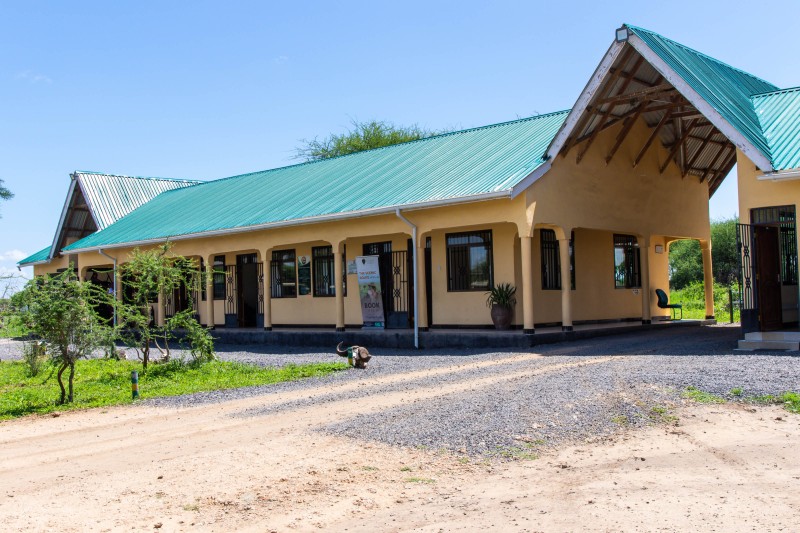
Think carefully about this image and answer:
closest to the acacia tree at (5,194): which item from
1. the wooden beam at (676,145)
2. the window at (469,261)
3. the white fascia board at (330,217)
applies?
the white fascia board at (330,217)

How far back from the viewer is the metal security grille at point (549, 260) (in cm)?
1880

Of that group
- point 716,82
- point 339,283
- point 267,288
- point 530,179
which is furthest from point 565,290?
point 267,288

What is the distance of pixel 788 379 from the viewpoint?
385 inches

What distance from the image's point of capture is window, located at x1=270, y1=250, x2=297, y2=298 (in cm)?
2277

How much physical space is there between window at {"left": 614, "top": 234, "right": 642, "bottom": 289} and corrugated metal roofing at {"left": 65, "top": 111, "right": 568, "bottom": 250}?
155 inches

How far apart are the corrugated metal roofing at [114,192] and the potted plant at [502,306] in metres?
17.4

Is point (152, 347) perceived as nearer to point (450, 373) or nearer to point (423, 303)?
point (423, 303)

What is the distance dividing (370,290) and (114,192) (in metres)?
15.7

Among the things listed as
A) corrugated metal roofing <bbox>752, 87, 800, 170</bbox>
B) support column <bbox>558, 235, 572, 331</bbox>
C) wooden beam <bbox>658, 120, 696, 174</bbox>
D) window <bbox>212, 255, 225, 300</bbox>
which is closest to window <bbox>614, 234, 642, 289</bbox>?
wooden beam <bbox>658, 120, 696, 174</bbox>

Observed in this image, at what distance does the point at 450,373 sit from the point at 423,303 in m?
5.24

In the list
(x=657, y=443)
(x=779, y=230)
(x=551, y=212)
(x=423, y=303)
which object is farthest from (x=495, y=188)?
(x=657, y=443)

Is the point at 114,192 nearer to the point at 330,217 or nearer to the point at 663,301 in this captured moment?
the point at 330,217

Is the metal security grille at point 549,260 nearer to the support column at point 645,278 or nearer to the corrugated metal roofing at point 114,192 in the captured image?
the support column at point 645,278

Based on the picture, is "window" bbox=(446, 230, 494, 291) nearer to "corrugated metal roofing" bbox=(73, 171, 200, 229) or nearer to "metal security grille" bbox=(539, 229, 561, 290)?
"metal security grille" bbox=(539, 229, 561, 290)
